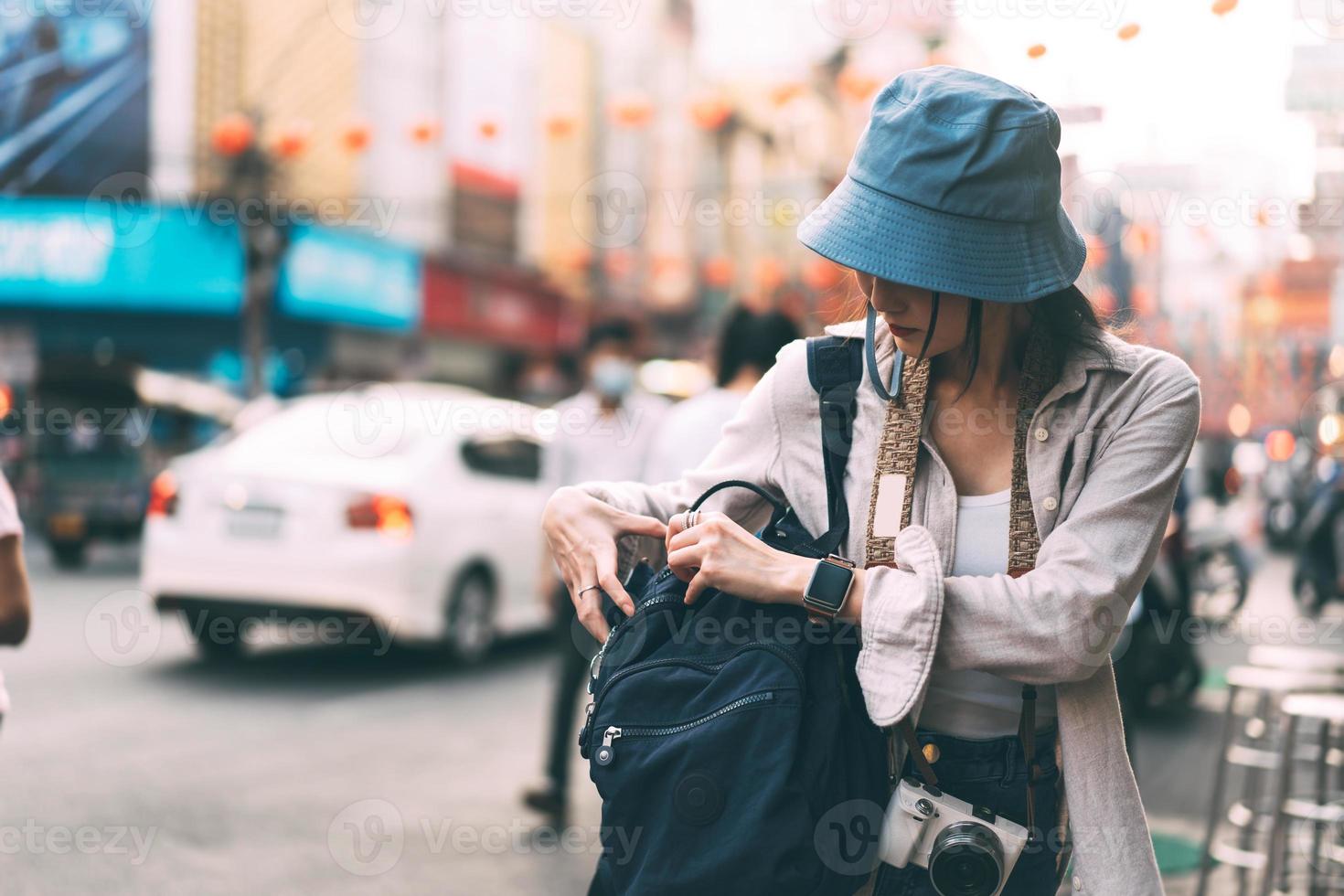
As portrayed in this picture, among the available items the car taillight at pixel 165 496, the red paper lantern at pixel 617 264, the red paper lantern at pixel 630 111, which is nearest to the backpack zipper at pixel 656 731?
the car taillight at pixel 165 496

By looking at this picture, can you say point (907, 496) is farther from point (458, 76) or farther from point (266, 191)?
point (458, 76)

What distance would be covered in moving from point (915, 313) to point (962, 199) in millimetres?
159

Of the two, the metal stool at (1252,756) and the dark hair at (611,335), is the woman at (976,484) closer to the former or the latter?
the metal stool at (1252,756)

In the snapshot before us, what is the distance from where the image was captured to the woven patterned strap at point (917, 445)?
1821 mm

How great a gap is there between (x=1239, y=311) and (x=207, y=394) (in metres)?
46.8

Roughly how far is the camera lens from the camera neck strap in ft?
0.25

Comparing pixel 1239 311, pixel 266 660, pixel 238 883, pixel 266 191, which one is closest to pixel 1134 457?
pixel 238 883

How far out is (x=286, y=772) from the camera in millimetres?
5953

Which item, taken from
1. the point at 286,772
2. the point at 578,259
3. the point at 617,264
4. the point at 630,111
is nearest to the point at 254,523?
the point at 286,772

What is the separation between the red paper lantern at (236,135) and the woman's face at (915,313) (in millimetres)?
16961

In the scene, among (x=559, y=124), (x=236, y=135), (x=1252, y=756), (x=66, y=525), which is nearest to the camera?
(x=1252, y=756)

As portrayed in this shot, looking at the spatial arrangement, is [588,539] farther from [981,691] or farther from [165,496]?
[165,496]

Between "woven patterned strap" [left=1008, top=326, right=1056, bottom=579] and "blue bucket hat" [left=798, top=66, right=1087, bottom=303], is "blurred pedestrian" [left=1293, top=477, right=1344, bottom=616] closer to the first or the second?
"woven patterned strap" [left=1008, top=326, right=1056, bottom=579]

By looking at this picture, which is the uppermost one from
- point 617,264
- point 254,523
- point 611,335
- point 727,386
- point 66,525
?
point 727,386
